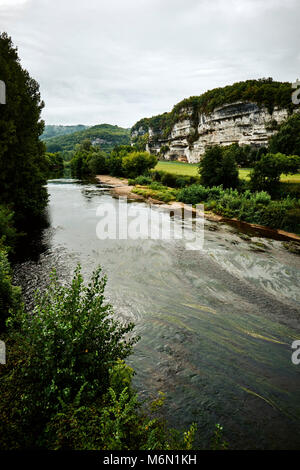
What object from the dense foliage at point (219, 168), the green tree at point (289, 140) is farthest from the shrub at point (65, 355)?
the green tree at point (289, 140)

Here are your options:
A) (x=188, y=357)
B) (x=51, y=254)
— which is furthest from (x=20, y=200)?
(x=188, y=357)

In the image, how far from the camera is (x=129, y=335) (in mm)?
7453

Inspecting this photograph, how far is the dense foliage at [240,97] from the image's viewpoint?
70.5m

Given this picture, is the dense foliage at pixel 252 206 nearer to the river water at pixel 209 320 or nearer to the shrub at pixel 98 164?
the river water at pixel 209 320

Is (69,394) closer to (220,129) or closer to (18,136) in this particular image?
(18,136)

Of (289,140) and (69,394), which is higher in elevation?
(289,140)

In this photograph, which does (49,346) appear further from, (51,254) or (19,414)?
(51,254)

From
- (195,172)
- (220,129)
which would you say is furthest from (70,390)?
(220,129)

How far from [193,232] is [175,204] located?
13.6 meters

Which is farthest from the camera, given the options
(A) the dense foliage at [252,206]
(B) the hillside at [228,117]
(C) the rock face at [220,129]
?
(C) the rock face at [220,129]

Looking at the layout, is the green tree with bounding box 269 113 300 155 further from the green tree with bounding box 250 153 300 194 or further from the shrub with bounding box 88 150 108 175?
the shrub with bounding box 88 150 108 175

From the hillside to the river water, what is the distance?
72430 millimetres

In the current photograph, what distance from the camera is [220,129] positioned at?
88125mm

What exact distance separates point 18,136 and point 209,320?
16.8m
